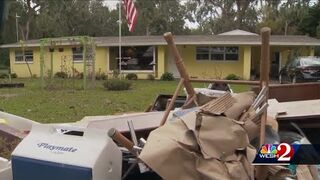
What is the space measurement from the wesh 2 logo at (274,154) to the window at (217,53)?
84.2ft

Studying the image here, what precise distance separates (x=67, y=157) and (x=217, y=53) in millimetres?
26129

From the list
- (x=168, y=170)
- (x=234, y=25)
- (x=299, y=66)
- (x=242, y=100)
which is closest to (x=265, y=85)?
(x=242, y=100)

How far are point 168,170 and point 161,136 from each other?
0.75 ft

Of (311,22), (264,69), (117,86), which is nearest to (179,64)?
(264,69)

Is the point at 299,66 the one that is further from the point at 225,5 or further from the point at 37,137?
the point at 225,5

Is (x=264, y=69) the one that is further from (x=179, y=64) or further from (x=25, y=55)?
(x=25, y=55)

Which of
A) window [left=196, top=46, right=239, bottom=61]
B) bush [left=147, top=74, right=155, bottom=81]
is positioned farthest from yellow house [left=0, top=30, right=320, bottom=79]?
bush [left=147, top=74, right=155, bottom=81]

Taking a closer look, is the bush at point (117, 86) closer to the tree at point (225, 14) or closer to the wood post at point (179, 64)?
the wood post at point (179, 64)

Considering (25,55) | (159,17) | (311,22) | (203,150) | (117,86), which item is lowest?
(117,86)

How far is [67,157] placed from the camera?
2.90m

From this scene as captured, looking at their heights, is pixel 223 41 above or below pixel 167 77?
above

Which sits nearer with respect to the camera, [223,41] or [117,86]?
[117,86]

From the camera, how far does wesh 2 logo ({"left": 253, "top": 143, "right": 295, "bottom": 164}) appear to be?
269 cm

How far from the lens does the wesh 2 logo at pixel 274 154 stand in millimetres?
2689
